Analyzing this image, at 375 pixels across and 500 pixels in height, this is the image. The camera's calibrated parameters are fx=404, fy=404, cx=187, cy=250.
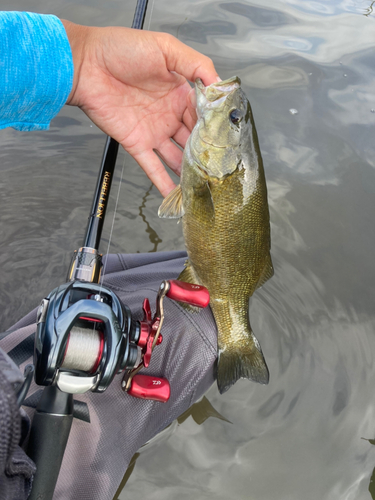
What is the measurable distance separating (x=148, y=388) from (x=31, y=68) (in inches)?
55.8

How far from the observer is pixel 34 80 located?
5.80ft

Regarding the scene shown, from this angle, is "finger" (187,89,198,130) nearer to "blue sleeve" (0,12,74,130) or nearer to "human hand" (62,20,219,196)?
"human hand" (62,20,219,196)

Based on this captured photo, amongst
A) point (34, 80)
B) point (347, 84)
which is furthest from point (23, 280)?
point (347, 84)

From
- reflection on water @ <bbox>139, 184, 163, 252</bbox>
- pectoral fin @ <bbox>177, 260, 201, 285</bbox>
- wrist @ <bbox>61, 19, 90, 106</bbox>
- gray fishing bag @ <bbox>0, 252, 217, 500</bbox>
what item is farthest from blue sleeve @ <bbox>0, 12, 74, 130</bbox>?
reflection on water @ <bbox>139, 184, 163, 252</bbox>

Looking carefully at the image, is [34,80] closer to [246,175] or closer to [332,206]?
[246,175]

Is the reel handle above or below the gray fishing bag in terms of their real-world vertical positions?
above

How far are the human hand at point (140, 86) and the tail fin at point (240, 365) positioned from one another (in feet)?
2.95

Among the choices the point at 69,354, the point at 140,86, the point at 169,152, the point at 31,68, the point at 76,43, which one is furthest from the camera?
the point at 169,152

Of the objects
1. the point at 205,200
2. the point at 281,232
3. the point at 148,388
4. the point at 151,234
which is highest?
the point at 205,200

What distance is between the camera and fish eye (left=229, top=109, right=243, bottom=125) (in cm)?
178

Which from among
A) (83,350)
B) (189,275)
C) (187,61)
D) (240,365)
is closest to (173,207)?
(189,275)

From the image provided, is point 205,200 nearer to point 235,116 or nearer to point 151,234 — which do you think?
point 235,116

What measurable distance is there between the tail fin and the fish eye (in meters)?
0.99

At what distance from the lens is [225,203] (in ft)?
5.82
